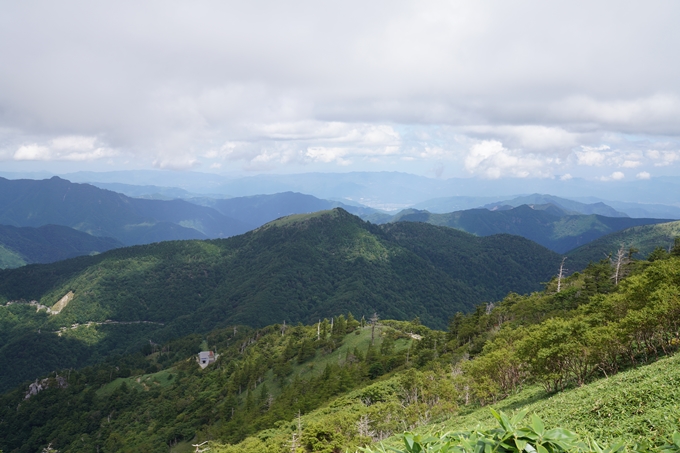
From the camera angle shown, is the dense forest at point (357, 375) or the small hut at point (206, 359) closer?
the dense forest at point (357, 375)

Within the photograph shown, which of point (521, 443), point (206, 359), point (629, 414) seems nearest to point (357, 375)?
point (629, 414)

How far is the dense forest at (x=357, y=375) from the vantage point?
105ft

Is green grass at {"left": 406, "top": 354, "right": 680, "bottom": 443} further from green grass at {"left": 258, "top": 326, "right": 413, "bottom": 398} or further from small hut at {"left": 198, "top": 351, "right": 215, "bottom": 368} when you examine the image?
small hut at {"left": 198, "top": 351, "right": 215, "bottom": 368}

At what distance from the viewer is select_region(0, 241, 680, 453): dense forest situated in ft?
105

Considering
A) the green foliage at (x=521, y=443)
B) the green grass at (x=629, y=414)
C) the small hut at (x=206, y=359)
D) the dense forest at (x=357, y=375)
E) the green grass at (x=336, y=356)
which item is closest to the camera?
the green foliage at (x=521, y=443)

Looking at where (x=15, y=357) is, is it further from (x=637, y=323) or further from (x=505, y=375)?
(x=637, y=323)

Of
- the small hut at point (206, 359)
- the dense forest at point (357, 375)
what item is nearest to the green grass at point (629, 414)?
the dense forest at point (357, 375)

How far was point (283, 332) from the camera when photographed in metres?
129

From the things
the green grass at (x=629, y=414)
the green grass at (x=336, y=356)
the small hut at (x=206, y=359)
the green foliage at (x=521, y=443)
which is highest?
the green foliage at (x=521, y=443)

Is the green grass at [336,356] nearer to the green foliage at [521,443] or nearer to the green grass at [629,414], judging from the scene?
the green grass at [629,414]

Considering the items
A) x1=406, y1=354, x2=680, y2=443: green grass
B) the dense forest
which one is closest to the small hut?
the dense forest

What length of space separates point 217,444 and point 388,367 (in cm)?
3469

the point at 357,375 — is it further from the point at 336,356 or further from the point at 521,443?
the point at 521,443

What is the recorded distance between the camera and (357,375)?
80.7 metres
